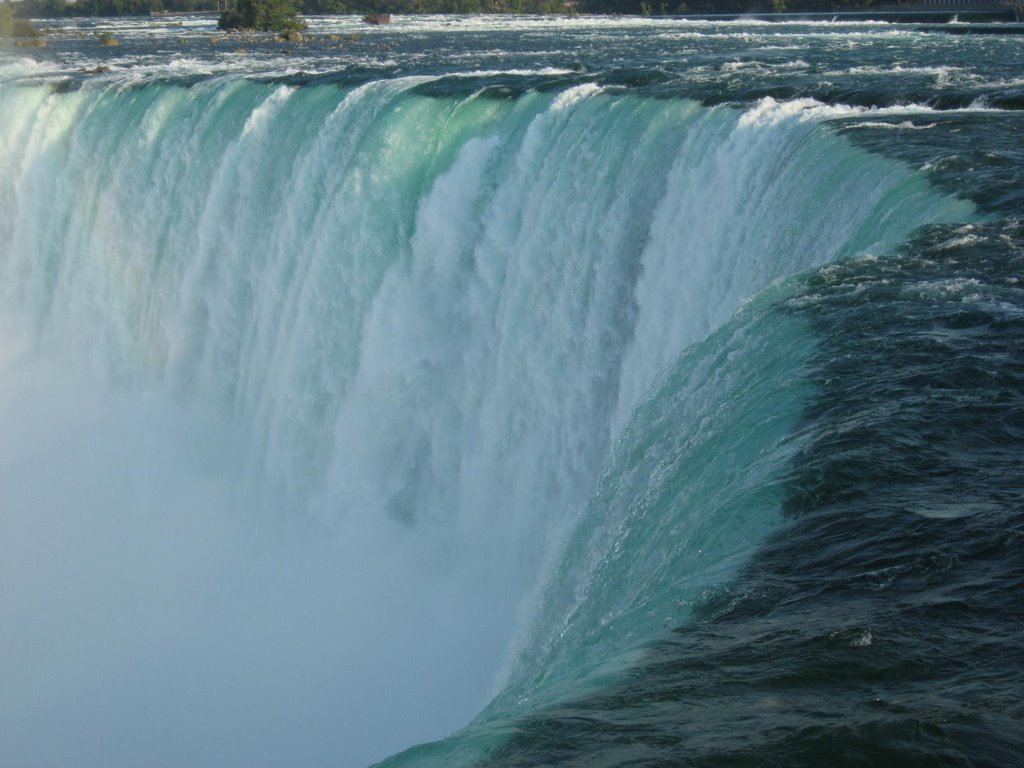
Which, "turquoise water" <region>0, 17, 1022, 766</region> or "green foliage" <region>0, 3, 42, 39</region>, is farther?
"green foliage" <region>0, 3, 42, 39</region>

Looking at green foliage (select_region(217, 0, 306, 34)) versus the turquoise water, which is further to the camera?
green foliage (select_region(217, 0, 306, 34))

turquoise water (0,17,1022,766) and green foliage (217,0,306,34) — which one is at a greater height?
green foliage (217,0,306,34)

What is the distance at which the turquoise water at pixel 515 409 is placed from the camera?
4.87 m

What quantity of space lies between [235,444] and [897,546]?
1227 cm

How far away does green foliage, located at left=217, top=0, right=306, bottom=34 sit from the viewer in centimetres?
5019

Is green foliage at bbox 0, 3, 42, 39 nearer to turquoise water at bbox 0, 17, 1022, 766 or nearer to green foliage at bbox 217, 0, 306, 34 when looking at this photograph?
green foliage at bbox 217, 0, 306, 34

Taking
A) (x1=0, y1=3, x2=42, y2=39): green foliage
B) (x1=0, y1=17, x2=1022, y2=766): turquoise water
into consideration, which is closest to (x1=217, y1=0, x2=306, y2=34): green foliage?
(x1=0, y1=3, x2=42, y2=39): green foliage

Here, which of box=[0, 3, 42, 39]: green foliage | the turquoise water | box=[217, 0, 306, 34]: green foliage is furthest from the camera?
box=[0, 3, 42, 39]: green foliage

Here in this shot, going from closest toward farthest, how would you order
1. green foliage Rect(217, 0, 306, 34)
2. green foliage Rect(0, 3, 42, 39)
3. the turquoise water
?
the turquoise water → green foliage Rect(217, 0, 306, 34) → green foliage Rect(0, 3, 42, 39)

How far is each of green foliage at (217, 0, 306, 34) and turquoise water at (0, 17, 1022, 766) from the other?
2816 cm

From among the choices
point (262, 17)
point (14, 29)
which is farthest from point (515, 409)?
point (14, 29)

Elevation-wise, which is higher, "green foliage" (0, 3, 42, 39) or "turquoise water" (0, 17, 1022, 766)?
"green foliage" (0, 3, 42, 39)

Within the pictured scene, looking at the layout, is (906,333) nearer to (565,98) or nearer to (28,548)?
(565,98)

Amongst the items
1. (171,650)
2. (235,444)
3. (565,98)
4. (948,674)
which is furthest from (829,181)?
(235,444)
